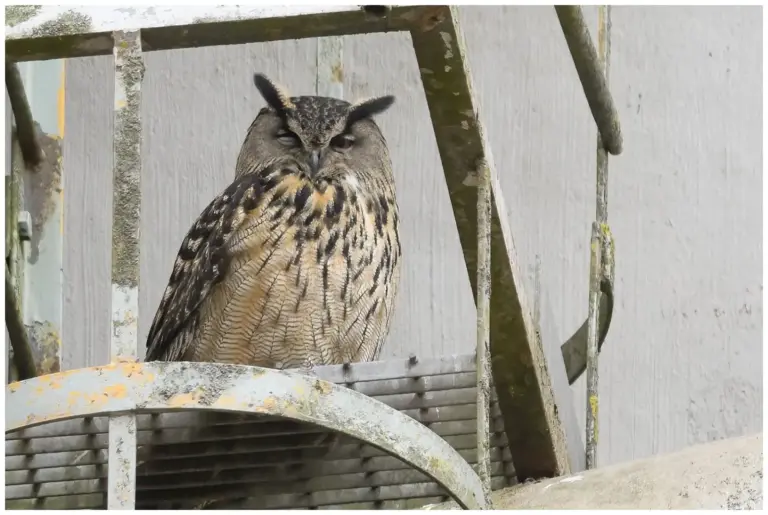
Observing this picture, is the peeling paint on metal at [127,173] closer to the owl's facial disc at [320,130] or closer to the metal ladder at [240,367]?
the metal ladder at [240,367]

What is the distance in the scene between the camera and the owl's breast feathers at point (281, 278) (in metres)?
2.94

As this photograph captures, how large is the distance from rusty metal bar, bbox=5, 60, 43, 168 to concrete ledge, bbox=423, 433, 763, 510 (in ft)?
4.41

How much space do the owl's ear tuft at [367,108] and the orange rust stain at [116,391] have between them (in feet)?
4.52

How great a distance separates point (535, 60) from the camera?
408 centimetres

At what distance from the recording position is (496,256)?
2.59m

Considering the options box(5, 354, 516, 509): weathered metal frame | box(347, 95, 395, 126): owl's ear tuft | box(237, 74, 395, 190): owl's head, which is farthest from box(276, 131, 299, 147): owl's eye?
box(5, 354, 516, 509): weathered metal frame

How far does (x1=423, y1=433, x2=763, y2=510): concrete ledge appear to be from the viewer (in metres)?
2.31

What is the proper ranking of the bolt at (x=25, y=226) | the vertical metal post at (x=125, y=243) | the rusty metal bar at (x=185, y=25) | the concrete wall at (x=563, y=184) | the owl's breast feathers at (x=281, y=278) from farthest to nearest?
1. the concrete wall at (x=563, y=184)
2. the bolt at (x=25, y=226)
3. the owl's breast feathers at (x=281, y=278)
4. the rusty metal bar at (x=185, y=25)
5. the vertical metal post at (x=125, y=243)

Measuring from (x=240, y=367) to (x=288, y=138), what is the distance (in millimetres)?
1299

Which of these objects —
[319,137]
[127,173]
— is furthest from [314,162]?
[127,173]

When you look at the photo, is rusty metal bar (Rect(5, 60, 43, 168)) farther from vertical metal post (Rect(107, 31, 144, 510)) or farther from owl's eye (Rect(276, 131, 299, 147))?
vertical metal post (Rect(107, 31, 144, 510))

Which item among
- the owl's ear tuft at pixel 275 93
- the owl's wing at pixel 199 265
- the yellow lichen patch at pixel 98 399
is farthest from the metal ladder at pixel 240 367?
the owl's ear tuft at pixel 275 93

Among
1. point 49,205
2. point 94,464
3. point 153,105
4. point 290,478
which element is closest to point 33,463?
point 94,464

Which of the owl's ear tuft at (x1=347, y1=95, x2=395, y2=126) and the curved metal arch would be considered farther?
the owl's ear tuft at (x1=347, y1=95, x2=395, y2=126)
